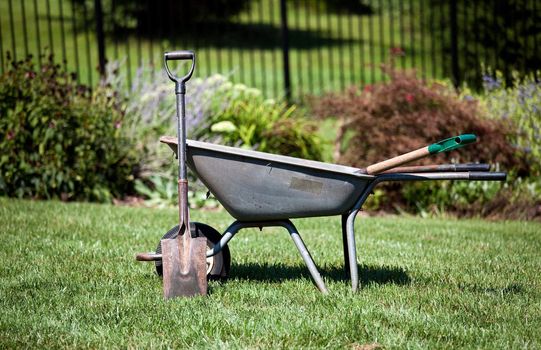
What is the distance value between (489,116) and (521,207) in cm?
108

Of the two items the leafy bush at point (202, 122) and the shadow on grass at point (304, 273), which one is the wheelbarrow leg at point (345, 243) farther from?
the leafy bush at point (202, 122)

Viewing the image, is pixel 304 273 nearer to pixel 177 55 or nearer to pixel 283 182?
pixel 283 182

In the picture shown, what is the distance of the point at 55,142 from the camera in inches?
267

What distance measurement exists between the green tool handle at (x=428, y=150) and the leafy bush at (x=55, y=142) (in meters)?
3.76

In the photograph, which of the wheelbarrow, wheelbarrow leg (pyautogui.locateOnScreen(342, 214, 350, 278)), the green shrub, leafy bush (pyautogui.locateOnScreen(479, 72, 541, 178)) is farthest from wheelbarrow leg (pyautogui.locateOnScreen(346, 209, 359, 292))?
the green shrub

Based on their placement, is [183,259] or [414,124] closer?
[183,259]

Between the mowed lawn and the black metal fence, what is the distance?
2551 millimetres

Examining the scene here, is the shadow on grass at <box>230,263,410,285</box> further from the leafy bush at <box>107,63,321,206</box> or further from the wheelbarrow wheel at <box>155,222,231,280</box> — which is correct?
the leafy bush at <box>107,63,321,206</box>

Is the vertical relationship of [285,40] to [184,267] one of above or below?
above

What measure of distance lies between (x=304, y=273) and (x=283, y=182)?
0.86 m

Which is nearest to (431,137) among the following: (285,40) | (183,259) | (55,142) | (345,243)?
(285,40)

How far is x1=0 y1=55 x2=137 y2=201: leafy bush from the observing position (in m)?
6.75

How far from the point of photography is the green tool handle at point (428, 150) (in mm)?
3545

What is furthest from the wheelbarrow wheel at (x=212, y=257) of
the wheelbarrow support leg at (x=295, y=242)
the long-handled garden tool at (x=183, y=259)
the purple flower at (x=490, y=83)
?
the purple flower at (x=490, y=83)
